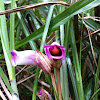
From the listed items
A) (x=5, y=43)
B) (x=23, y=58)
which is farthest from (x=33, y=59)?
(x=5, y=43)

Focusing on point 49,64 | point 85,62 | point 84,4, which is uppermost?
point 84,4

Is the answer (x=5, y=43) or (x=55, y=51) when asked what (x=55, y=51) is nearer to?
(x=55, y=51)

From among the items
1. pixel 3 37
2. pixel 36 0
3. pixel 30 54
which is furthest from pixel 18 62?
pixel 36 0

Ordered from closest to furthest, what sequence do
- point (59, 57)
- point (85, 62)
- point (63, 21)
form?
1. point (59, 57)
2. point (63, 21)
3. point (85, 62)

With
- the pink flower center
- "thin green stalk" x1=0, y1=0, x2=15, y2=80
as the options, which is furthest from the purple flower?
"thin green stalk" x1=0, y1=0, x2=15, y2=80

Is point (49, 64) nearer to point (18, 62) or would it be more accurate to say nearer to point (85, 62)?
point (18, 62)
